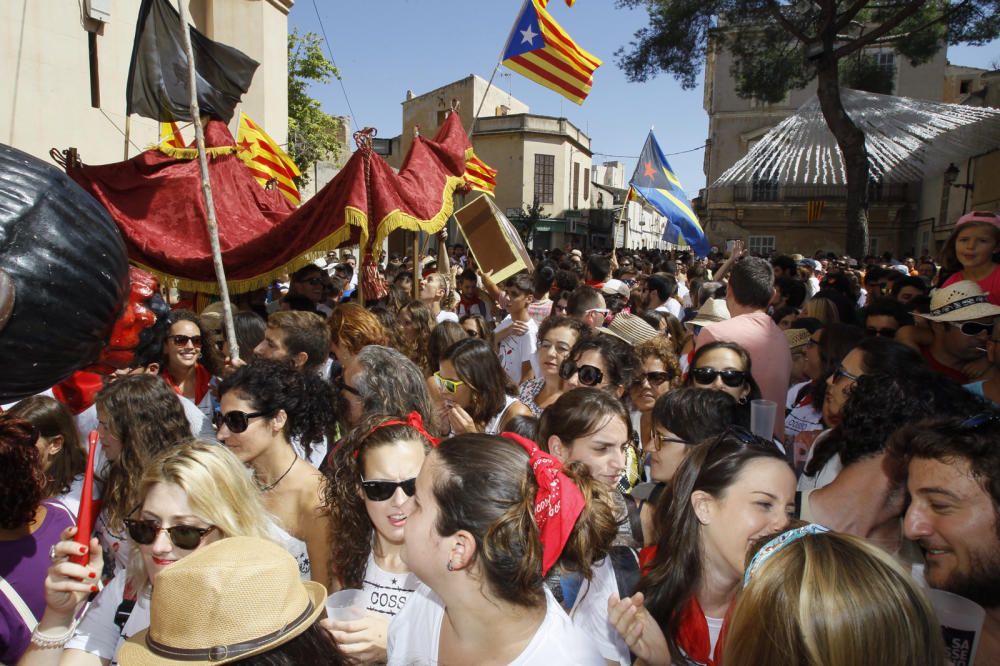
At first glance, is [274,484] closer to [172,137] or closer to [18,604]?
[18,604]

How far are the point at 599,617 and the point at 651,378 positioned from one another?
7.40ft

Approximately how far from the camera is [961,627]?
1.60 meters

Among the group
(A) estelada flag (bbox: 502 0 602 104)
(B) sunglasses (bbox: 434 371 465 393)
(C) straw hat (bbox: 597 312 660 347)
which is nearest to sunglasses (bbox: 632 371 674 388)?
(C) straw hat (bbox: 597 312 660 347)

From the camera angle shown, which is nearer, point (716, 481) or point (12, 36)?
point (716, 481)

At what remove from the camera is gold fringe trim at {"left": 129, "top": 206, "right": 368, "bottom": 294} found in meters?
5.49

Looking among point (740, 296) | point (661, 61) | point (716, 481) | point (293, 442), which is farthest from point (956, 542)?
point (661, 61)

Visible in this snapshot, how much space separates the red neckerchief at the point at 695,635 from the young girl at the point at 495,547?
44cm

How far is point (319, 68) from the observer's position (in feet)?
72.3

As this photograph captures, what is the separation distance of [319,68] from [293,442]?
21.4 meters

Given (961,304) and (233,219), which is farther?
(233,219)

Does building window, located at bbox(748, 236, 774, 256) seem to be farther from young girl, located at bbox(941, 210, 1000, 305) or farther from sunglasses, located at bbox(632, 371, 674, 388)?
sunglasses, located at bbox(632, 371, 674, 388)

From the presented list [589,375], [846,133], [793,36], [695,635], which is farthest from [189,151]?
[793,36]

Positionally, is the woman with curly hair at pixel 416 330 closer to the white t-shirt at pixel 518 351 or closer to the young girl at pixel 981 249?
the white t-shirt at pixel 518 351

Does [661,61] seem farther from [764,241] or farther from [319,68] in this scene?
[764,241]
